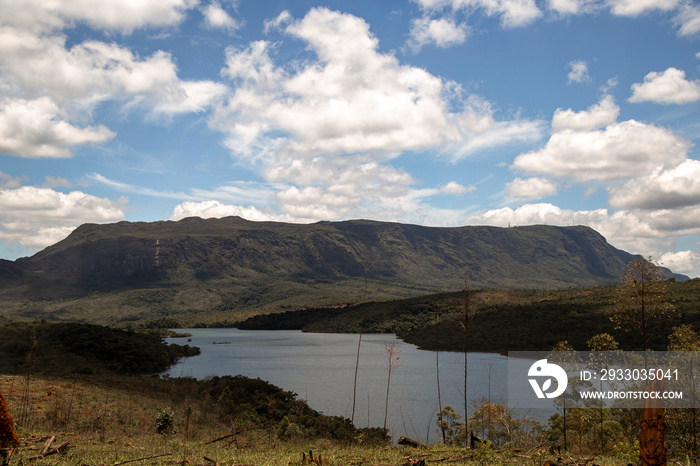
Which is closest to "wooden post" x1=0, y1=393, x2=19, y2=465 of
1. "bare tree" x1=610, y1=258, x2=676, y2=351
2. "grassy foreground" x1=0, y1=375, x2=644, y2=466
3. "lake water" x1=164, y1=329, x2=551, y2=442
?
"grassy foreground" x1=0, y1=375, x2=644, y2=466

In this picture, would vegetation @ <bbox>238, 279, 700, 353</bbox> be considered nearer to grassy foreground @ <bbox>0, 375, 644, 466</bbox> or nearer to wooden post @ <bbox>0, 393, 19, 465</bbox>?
grassy foreground @ <bbox>0, 375, 644, 466</bbox>

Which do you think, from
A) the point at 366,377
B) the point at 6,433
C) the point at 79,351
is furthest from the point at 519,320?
the point at 6,433

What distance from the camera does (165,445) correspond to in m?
11.4

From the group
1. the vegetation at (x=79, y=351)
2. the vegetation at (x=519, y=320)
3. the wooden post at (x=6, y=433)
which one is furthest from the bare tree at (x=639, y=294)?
the vegetation at (x=79, y=351)

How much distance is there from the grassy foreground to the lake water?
816 centimetres

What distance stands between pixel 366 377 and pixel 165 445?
45777 millimetres

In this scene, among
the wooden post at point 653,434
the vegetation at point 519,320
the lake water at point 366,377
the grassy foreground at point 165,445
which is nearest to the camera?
the wooden post at point 653,434

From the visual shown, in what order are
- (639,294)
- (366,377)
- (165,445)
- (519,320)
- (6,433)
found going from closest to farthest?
(6,433), (639,294), (165,445), (366,377), (519,320)

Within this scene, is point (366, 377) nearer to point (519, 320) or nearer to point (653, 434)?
point (519, 320)

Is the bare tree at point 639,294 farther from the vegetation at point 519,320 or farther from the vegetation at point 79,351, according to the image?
the vegetation at point 79,351

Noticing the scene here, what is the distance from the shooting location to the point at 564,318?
78688 mm

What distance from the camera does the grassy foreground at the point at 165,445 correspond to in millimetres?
8312

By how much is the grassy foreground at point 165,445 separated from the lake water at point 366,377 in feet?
26.8

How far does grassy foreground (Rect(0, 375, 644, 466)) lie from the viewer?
27.3 feet
